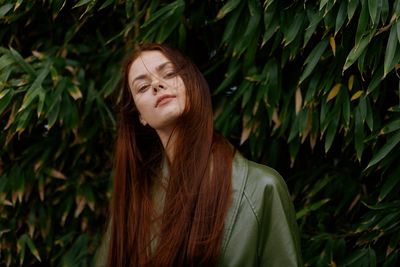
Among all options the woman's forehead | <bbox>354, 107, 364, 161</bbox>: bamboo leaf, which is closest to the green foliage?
<bbox>354, 107, 364, 161</bbox>: bamboo leaf

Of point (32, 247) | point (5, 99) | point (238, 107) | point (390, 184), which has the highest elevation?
point (5, 99)

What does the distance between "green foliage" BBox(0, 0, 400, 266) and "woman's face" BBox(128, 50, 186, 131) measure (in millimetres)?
364

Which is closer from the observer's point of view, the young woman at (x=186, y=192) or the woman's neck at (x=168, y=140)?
the young woman at (x=186, y=192)

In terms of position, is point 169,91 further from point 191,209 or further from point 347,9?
point 347,9

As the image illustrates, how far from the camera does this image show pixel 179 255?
4.81 ft

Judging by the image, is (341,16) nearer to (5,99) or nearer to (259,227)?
(259,227)

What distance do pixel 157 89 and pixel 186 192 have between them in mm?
273

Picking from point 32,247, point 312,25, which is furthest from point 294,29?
point 32,247

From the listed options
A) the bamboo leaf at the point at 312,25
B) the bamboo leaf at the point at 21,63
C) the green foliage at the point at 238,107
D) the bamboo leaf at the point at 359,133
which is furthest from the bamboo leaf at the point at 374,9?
the bamboo leaf at the point at 21,63

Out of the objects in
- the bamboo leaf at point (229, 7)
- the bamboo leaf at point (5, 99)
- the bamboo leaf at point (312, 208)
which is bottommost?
the bamboo leaf at point (312, 208)

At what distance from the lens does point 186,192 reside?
4.91 ft

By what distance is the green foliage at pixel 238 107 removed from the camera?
1759 millimetres

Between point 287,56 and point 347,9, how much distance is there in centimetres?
26

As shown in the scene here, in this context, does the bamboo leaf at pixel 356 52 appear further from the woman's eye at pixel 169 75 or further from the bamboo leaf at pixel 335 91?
the woman's eye at pixel 169 75
